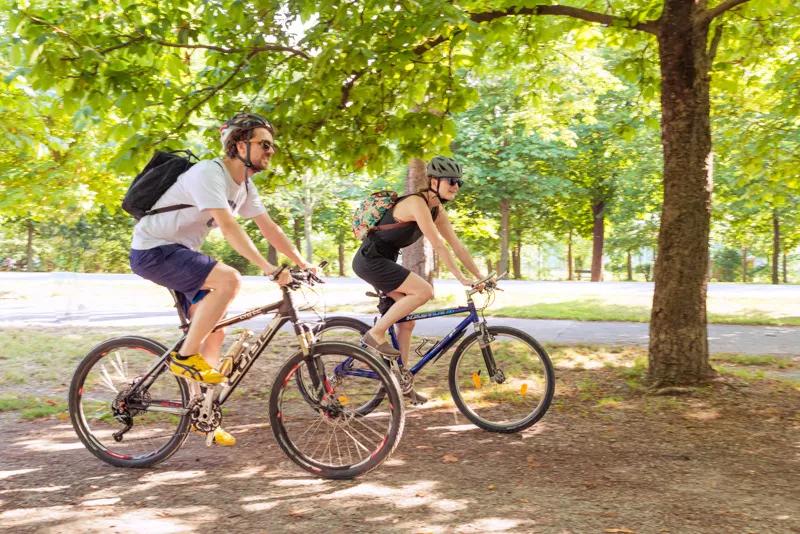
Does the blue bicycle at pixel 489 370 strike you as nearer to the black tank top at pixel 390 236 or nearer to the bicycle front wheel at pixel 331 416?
the black tank top at pixel 390 236

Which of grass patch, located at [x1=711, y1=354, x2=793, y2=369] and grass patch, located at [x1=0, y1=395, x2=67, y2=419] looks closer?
grass patch, located at [x1=0, y1=395, x2=67, y2=419]

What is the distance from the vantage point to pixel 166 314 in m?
14.2

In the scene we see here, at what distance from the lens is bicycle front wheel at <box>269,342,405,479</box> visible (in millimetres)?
4219

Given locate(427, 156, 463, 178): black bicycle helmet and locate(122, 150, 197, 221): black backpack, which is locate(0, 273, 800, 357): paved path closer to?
locate(122, 150, 197, 221): black backpack

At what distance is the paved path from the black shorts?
88 centimetres

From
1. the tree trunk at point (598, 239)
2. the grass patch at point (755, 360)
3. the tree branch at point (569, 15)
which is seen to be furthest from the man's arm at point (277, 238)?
the tree trunk at point (598, 239)

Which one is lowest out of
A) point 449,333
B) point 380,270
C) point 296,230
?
point 449,333

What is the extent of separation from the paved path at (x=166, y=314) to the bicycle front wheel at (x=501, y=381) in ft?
5.15

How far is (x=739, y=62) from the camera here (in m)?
8.97

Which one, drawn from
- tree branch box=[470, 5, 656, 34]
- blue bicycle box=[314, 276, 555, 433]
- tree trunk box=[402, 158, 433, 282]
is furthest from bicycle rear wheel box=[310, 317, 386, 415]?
tree trunk box=[402, 158, 433, 282]

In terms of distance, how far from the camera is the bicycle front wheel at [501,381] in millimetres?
5270

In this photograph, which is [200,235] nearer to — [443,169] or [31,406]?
[443,169]

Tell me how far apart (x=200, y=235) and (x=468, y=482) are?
2.19 m

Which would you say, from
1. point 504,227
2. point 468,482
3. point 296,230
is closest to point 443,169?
point 468,482
